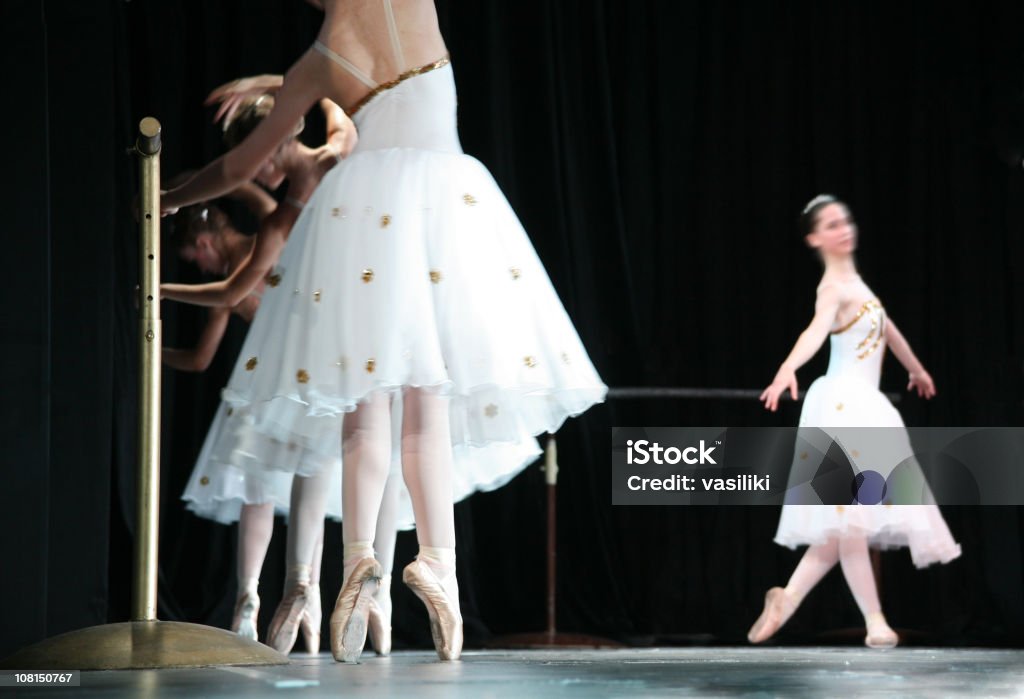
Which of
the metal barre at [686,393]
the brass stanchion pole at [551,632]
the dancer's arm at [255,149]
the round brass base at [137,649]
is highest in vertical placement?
the dancer's arm at [255,149]

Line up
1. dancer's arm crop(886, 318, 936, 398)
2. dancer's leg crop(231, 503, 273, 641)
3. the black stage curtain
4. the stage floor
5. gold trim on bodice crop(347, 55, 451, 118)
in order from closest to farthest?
the stage floor < gold trim on bodice crop(347, 55, 451, 118) < dancer's leg crop(231, 503, 273, 641) < the black stage curtain < dancer's arm crop(886, 318, 936, 398)

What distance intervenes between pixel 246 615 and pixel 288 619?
12.7 inches

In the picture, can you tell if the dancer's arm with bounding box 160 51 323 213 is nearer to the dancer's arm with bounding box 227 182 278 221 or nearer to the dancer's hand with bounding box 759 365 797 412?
the dancer's arm with bounding box 227 182 278 221

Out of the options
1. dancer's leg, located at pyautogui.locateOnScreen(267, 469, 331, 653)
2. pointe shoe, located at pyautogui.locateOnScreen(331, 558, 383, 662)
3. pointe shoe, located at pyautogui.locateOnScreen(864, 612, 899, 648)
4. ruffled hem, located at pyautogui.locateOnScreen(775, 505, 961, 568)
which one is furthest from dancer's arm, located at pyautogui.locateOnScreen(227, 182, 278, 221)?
pointe shoe, located at pyautogui.locateOnScreen(864, 612, 899, 648)

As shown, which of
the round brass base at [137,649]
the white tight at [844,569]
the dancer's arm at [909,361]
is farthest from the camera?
the dancer's arm at [909,361]

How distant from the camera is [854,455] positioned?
12.6ft

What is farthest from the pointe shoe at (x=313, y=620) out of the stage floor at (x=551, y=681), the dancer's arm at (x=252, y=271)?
the stage floor at (x=551, y=681)

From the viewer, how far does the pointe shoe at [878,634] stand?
12.0ft

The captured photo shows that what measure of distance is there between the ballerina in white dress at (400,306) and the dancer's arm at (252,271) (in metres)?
0.72

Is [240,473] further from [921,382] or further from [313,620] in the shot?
[921,382]

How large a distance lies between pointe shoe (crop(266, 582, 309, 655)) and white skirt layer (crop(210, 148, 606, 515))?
56 cm

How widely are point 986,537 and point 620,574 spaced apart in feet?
3.84

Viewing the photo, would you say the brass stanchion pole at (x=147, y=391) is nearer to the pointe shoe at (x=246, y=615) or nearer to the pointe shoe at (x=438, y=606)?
the pointe shoe at (x=438, y=606)

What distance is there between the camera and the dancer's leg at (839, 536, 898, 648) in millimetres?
3691
